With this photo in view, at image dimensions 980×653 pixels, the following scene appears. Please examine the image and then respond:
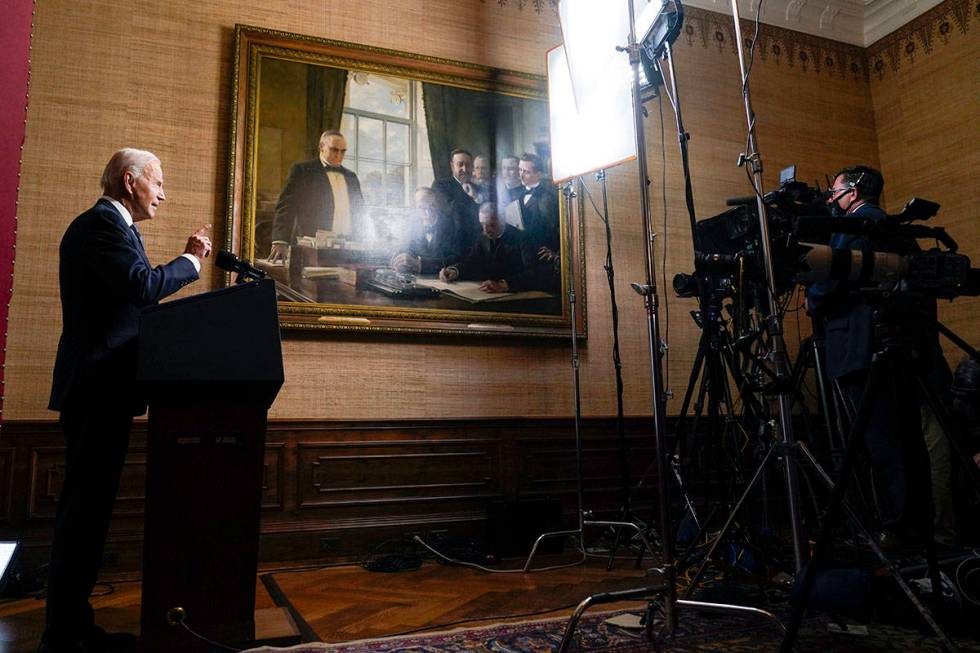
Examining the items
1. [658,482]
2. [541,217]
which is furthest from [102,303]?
[541,217]

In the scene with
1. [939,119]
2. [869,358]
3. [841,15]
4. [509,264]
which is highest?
[841,15]

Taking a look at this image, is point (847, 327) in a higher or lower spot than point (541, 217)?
lower

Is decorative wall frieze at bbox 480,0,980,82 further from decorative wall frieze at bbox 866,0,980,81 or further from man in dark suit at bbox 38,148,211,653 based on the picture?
man in dark suit at bbox 38,148,211,653

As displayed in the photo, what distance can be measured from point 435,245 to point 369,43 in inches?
47.5

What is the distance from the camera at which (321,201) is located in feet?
11.7

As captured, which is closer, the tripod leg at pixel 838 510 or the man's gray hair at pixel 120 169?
the tripod leg at pixel 838 510

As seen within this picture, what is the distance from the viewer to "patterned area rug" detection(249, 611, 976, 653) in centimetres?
175

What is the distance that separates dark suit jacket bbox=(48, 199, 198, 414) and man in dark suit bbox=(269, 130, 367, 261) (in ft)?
5.08

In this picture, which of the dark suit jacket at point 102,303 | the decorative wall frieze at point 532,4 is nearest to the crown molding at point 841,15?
the decorative wall frieze at point 532,4

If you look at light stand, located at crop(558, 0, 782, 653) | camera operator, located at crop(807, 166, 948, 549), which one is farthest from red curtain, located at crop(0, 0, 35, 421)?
camera operator, located at crop(807, 166, 948, 549)

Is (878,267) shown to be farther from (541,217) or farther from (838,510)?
(541,217)

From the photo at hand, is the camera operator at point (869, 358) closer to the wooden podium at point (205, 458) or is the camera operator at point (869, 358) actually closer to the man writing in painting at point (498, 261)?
the man writing in painting at point (498, 261)

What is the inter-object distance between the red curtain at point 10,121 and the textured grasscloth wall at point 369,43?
7 centimetres

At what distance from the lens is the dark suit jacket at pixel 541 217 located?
3988 millimetres
